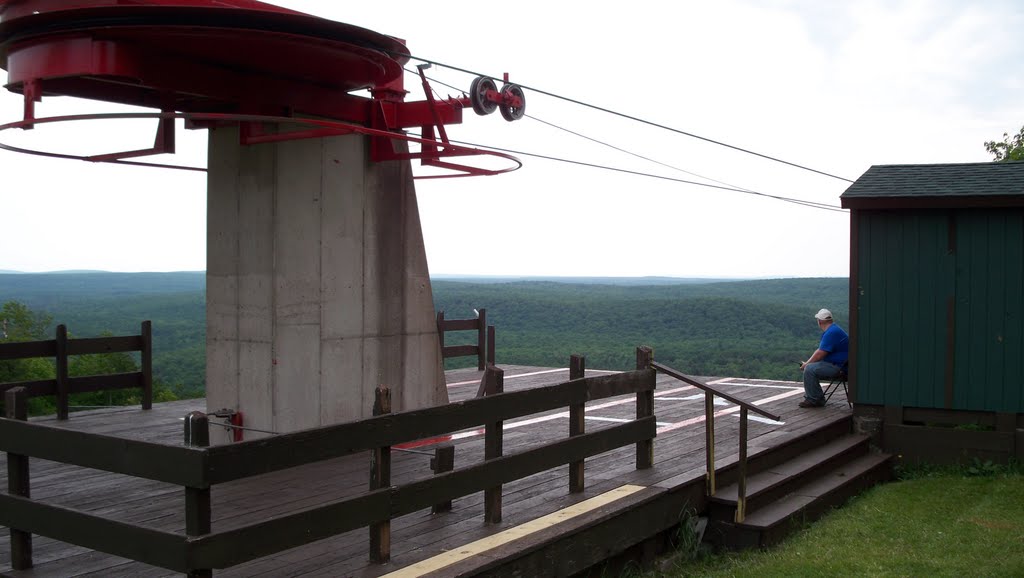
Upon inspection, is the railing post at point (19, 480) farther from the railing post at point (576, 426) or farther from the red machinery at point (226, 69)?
the railing post at point (576, 426)

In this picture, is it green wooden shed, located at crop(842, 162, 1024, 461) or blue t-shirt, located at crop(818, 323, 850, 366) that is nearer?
green wooden shed, located at crop(842, 162, 1024, 461)

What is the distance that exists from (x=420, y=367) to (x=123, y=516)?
3093 mm

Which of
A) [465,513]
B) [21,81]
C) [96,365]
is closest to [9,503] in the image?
[465,513]

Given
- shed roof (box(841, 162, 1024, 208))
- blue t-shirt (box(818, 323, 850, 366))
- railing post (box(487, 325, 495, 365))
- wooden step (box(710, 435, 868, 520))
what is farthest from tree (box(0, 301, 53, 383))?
shed roof (box(841, 162, 1024, 208))

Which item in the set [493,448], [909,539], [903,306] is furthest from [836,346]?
[493,448]

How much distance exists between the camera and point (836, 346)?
10.8m

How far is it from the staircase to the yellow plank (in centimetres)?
100

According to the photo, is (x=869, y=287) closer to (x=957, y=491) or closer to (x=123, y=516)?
(x=957, y=491)

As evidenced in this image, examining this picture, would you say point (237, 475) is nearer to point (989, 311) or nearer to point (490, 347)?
point (989, 311)

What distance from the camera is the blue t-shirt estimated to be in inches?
426

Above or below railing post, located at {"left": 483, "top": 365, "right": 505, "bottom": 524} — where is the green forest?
below

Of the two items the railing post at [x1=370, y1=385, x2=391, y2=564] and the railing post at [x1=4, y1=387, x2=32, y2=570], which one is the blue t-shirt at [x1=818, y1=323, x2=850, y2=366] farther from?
the railing post at [x1=4, y1=387, x2=32, y2=570]

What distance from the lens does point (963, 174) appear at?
10.6m

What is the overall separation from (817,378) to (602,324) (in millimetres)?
68535
